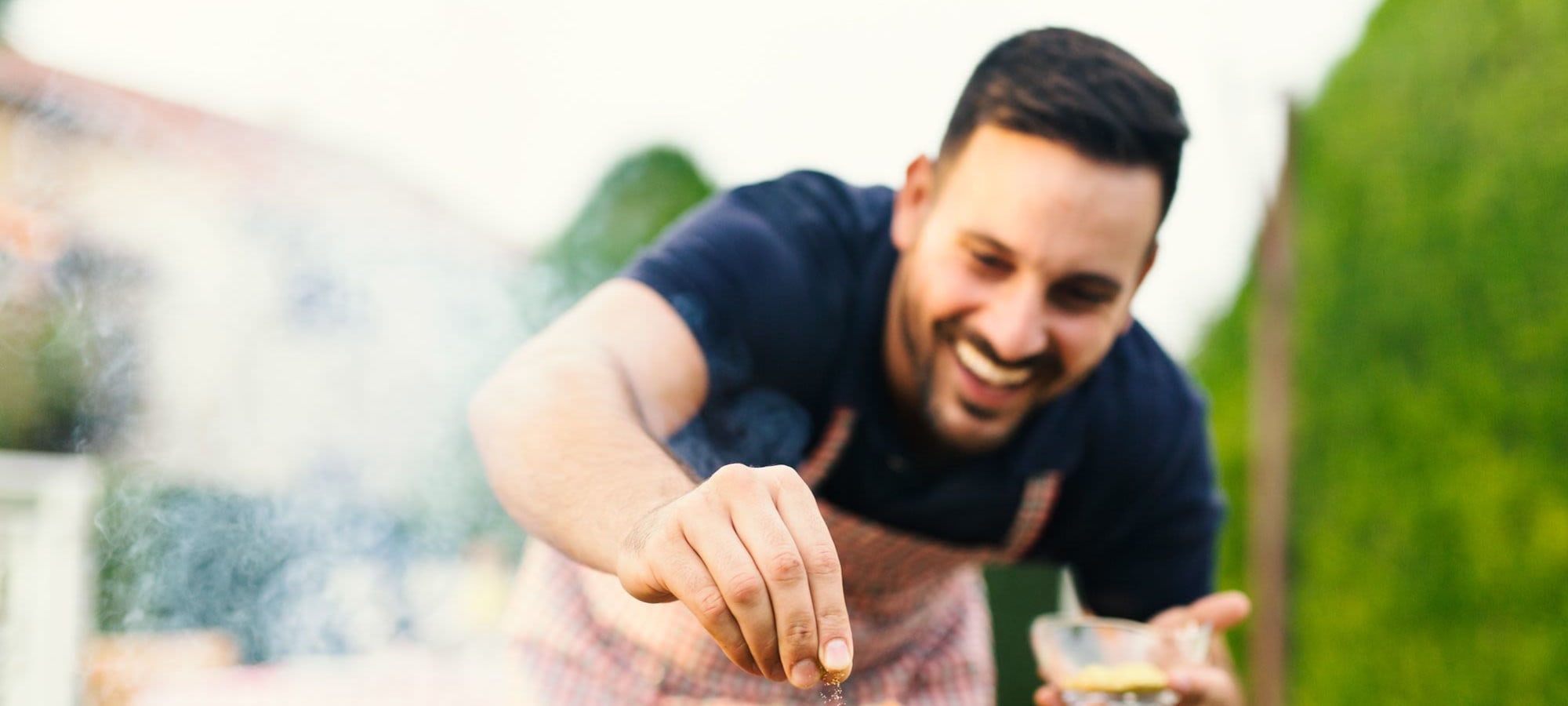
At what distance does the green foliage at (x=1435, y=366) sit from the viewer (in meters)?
2.78

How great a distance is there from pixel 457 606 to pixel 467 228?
69.6 inches

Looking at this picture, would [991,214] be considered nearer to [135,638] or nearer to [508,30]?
[508,30]

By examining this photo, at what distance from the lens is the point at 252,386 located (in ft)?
10.1

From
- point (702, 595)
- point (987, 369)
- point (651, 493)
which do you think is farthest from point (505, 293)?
point (702, 595)

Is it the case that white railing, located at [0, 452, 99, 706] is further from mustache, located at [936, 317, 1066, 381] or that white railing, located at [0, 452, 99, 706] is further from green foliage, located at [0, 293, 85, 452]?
mustache, located at [936, 317, 1066, 381]

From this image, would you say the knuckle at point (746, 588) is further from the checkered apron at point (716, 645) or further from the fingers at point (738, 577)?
the checkered apron at point (716, 645)

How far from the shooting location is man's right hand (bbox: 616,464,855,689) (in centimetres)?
73

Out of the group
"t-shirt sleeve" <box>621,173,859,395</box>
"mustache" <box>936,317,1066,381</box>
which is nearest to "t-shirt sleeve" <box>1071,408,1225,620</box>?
"mustache" <box>936,317,1066,381</box>

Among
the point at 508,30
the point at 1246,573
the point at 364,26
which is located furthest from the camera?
the point at 1246,573

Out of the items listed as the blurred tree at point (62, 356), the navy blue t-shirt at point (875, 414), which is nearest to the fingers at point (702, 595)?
the navy blue t-shirt at point (875, 414)

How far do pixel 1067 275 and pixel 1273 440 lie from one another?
9.33 feet

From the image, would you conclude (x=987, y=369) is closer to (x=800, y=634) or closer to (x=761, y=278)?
(x=761, y=278)

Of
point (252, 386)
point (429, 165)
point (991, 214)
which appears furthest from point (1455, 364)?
point (252, 386)

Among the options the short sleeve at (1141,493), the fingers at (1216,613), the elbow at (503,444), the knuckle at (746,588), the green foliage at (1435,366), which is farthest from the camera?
the green foliage at (1435,366)
